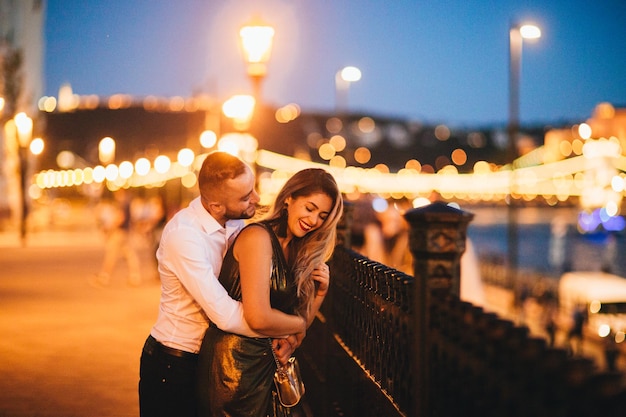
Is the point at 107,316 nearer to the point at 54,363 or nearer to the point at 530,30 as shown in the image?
the point at 54,363

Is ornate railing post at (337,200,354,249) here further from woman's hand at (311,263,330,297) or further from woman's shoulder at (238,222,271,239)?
woman's shoulder at (238,222,271,239)

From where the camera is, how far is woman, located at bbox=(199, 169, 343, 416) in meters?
3.35

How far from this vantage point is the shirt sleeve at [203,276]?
3.42 m

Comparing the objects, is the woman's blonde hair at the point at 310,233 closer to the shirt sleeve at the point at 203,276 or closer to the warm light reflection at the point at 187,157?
the shirt sleeve at the point at 203,276

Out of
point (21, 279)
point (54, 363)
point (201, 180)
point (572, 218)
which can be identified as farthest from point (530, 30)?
point (572, 218)

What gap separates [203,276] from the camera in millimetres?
3486

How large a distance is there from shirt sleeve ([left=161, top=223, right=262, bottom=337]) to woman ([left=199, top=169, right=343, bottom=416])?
0.07m

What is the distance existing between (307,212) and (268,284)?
44cm

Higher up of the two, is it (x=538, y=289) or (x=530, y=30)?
(x=530, y=30)

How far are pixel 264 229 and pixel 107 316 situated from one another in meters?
8.89

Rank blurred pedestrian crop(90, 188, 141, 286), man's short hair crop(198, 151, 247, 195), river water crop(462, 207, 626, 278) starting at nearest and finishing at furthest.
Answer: man's short hair crop(198, 151, 247, 195) < blurred pedestrian crop(90, 188, 141, 286) < river water crop(462, 207, 626, 278)

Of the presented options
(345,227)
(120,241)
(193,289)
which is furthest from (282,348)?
(120,241)

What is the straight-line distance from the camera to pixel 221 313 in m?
3.41

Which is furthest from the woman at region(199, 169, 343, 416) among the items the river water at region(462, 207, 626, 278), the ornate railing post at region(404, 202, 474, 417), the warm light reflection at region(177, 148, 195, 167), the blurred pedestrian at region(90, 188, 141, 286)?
the river water at region(462, 207, 626, 278)
